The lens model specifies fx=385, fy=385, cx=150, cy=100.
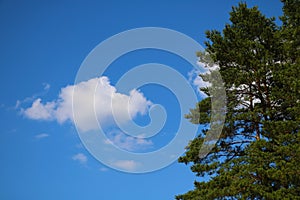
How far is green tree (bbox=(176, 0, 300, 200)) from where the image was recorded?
12953mm

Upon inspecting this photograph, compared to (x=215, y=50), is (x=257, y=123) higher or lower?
lower

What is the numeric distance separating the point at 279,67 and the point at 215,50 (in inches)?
115

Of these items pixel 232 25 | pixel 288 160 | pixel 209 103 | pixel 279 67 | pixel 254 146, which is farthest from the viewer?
pixel 232 25

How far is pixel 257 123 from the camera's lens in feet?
50.0

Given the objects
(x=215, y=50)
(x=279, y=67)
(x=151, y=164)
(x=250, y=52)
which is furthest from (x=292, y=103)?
(x=151, y=164)

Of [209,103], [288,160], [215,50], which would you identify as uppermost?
[215,50]

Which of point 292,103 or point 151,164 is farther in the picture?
point 151,164

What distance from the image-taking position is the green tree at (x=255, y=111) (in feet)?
42.5

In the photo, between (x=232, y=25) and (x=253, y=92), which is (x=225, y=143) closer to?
(x=253, y=92)

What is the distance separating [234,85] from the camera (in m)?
15.7

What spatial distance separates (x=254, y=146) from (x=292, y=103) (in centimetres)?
224

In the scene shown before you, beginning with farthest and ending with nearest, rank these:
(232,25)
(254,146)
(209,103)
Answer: (232,25) < (209,103) < (254,146)

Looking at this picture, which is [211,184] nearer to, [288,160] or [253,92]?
[288,160]

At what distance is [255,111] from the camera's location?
1479cm
